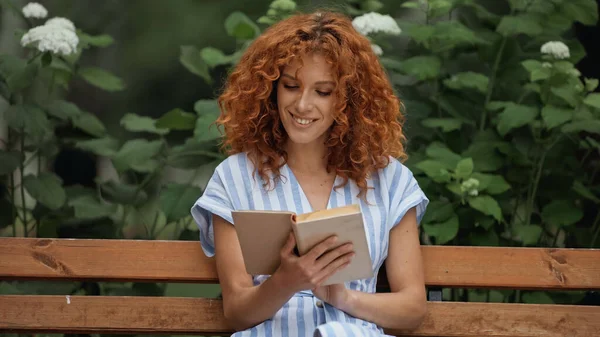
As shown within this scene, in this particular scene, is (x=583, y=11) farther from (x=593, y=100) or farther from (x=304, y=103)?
(x=304, y=103)

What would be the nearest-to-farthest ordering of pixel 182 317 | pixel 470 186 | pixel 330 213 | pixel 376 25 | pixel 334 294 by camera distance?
pixel 330 213 < pixel 334 294 < pixel 182 317 < pixel 470 186 < pixel 376 25

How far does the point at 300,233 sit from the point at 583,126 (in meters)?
1.41

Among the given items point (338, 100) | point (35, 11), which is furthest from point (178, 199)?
point (338, 100)

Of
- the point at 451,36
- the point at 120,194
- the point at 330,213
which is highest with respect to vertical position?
the point at 451,36

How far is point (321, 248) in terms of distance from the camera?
7.22ft

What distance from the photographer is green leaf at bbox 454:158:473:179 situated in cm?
319

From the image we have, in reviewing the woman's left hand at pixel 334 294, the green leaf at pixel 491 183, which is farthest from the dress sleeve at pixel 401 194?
the green leaf at pixel 491 183

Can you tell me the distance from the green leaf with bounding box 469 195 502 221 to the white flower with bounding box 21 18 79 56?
54.6 inches

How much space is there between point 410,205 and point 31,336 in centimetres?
156

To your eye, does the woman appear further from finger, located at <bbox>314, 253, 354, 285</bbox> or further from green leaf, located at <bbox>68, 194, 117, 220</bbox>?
green leaf, located at <bbox>68, 194, 117, 220</bbox>

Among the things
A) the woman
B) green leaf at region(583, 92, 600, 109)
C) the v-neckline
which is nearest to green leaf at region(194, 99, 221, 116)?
the woman

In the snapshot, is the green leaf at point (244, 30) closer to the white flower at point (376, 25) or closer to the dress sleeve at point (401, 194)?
the white flower at point (376, 25)

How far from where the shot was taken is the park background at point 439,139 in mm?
3297

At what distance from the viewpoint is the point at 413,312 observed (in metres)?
2.57
